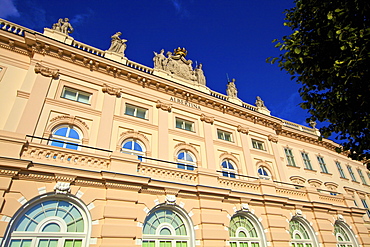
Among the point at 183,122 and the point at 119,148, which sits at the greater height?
the point at 183,122

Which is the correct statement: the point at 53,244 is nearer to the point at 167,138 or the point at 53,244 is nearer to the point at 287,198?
the point at 167,138

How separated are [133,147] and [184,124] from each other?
4.84 meters

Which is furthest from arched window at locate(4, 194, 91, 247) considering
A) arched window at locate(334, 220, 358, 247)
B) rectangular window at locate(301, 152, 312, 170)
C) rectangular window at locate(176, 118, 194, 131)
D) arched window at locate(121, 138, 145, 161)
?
rectangular window at locate(301, 152, 312, 170)

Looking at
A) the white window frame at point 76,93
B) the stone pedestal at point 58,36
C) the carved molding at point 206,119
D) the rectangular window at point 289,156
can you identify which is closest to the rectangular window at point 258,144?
the rectangular window at point 289,156

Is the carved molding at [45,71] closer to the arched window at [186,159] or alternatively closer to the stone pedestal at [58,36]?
the stone pedestal at [58,36]

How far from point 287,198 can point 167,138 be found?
943 centimetres

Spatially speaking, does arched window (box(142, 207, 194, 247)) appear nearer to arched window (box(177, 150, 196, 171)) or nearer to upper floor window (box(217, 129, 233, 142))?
arched window (box(177, 150, 196, 171))

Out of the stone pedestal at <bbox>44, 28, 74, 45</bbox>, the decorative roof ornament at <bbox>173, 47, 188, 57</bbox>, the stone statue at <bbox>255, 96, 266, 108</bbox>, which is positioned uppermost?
the decorative roof ornament at <bbox>173, 47, 188, 57</bbox>

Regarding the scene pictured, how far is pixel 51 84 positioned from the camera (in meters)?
14.7

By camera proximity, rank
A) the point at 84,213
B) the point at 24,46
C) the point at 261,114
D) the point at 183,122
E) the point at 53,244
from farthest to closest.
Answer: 1. the point at 261,114
2. the point at 183,122
3. the point at 24,46
4. the point at 84,213
5. the point at 53,244

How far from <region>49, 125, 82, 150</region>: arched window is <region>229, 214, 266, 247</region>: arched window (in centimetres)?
1019

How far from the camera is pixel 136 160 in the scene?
1254cm

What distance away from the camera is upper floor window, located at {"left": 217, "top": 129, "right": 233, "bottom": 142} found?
20153 mm

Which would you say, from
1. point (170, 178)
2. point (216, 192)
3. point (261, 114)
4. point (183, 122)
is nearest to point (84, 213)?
point (170, 178)
